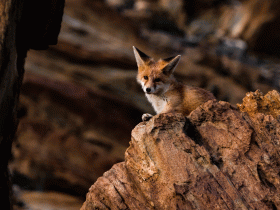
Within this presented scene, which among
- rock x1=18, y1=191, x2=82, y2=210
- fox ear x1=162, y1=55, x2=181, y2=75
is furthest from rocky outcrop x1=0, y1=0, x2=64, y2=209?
rock x1=18, y1=191, x2=82, y2=210

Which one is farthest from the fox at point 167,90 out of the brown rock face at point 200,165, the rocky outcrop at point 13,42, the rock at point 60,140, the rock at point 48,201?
the rock at point 60,140

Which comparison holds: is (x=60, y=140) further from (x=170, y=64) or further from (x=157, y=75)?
(x=170, y=64)

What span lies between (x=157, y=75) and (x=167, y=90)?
400mm

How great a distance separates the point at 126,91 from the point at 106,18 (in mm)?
4905

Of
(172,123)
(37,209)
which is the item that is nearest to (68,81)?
(37,209)

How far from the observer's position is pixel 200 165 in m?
4.06

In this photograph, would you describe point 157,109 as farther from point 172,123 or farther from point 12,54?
point 12,54

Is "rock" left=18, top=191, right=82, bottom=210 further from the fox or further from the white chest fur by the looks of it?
the fox

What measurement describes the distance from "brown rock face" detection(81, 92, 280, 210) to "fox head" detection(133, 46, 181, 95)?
1.14m

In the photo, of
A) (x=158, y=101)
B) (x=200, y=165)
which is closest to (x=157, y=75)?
(x=158, y=101)

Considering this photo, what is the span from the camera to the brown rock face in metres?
3.91

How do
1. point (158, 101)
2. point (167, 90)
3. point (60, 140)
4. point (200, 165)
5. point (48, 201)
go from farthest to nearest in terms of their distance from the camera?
point (60, 140) < point (48, 201) < point (158, 101) < point (167, 90) < point (200, 165)

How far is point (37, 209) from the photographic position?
12.4 m

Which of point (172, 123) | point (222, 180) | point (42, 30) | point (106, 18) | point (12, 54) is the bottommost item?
point (222, 180)
